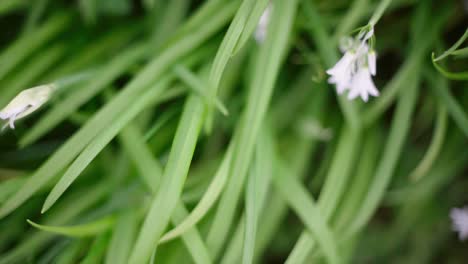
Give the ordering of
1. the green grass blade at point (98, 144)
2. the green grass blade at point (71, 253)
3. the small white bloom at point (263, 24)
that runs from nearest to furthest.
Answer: the green grass blade at point (98, 144)
the green grass blade at point (71, 253)
the small white bloom at point (263, 24)

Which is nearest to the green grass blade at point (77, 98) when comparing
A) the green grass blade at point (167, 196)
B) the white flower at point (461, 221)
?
the green grass blade at point (167, 196)

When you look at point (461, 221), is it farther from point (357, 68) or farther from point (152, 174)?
point (152, 174)

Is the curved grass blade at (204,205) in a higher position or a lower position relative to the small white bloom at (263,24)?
lower

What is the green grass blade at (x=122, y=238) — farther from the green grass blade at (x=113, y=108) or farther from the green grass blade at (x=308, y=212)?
the green grass blade at (x=308, y=212)

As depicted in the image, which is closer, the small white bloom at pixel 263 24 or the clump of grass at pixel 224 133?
the clump of grass at pixel 224 133

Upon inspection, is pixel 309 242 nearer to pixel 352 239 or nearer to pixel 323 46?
pixel 352 239

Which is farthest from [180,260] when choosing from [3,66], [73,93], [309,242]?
[3,66]

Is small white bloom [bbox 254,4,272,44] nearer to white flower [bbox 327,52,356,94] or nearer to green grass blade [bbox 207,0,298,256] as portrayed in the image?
green grass blade [bbox 207,0,298,256]

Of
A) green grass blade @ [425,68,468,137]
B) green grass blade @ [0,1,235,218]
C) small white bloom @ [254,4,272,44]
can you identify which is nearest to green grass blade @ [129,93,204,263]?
green grass blade @ [0,1,235,218]
